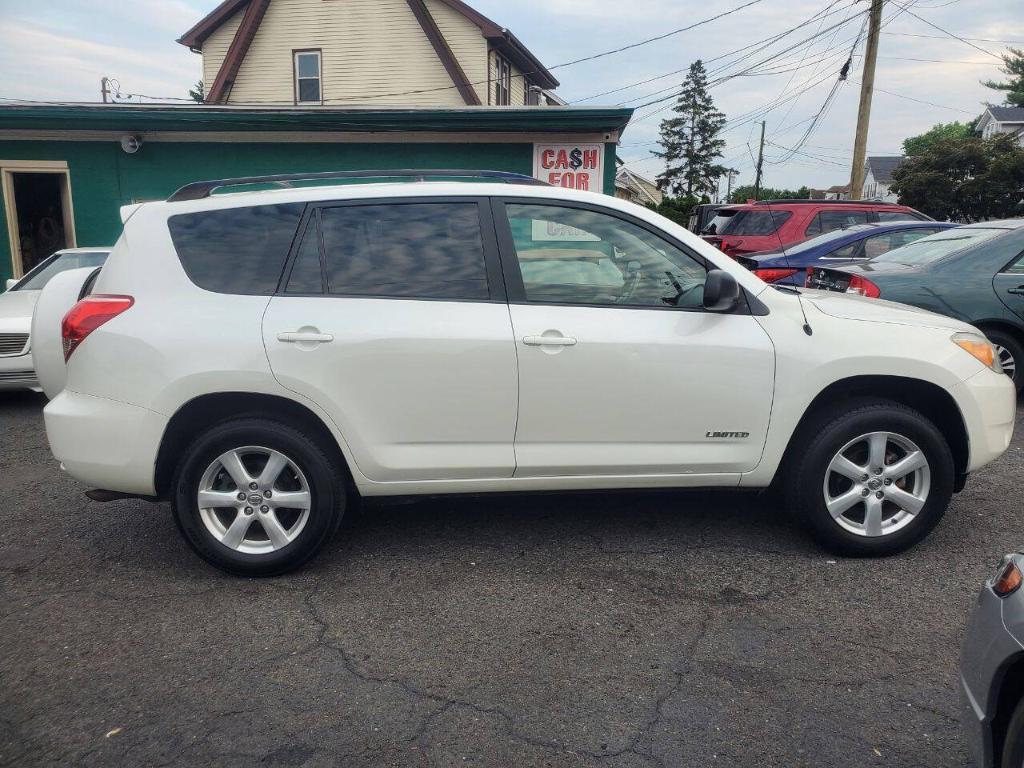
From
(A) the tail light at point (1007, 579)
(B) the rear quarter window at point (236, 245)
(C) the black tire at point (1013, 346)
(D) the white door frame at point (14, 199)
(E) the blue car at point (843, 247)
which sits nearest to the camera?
(A) the tail light at point (1007, 579)

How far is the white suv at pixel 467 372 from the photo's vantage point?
3820mm

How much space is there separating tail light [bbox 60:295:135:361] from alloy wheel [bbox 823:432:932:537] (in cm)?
335

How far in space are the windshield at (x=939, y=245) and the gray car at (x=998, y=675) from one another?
19.4 feet

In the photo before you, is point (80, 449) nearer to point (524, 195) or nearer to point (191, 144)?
point (524, 195)

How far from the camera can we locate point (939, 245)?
7.64 metres

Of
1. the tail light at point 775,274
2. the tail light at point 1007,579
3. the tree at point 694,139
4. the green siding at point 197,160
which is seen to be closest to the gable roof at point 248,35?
the green siding at point 197,160

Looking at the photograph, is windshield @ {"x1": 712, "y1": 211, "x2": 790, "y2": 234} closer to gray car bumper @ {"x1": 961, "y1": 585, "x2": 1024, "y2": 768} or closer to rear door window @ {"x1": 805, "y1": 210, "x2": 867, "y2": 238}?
rear door window @ {"x1": 805, "y1": 210, "x2": 867, "y2": 238}

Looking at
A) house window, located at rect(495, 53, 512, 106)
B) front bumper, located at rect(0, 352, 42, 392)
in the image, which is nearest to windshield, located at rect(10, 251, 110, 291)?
front bumper, located at rect(0, 352, 42, 392)

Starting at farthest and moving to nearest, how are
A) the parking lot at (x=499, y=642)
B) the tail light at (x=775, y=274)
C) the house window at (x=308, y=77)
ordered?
the house window at (x=308, y=77), the tail light at (x=775, y=274), the parking lot at (x=499, y=642)

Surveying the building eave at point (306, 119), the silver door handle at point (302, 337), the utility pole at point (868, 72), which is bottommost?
the silver door handle at point (302, 337)

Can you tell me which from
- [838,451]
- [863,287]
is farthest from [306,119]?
[838,451]

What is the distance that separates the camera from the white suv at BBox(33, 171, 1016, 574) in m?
3.82

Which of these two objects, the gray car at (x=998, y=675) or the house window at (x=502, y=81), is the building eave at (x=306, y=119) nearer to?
the house window at (x=502, y=81)

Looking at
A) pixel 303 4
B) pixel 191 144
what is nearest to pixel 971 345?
pixel 191 144
